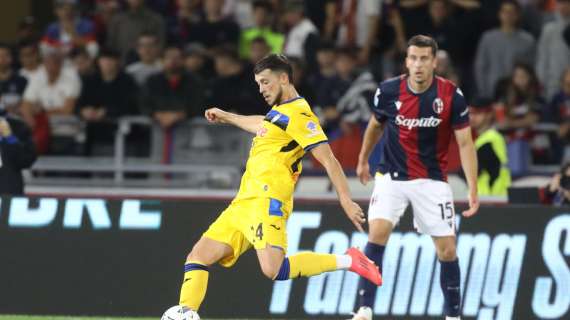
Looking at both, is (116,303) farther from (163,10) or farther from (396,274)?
(163,10)

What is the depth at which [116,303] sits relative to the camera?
443 inches

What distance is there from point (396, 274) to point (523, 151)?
13.6 ft

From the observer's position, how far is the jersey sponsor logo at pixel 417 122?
10.2 metres

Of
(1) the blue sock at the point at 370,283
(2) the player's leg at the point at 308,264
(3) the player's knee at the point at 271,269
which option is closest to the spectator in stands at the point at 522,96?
(1) the blue sock at the point at 370,283

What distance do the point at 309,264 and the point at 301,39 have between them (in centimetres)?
720

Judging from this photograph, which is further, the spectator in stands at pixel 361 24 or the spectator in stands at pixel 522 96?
the spectator in stands at pixel 361 24

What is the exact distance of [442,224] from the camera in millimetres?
10219

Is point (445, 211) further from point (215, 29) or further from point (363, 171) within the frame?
point (215, 29)

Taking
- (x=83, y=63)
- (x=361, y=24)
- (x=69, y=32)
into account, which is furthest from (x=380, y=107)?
(x=69, y=32)

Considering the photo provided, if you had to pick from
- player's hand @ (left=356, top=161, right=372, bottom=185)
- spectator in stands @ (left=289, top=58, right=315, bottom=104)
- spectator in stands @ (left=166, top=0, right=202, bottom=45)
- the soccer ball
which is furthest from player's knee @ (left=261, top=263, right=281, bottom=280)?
spectator in stands @ (left=166, top=0, right=202, bottom=45)

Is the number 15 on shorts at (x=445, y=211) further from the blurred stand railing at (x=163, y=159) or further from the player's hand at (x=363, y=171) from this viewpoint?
the blurred stand railing at (x=163, y=159)

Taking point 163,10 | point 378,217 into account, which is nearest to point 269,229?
point 378,217

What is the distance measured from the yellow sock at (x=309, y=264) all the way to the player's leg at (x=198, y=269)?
50 centimetres

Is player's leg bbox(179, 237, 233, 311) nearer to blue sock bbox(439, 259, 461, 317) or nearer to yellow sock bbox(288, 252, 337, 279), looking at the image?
yellow sock bbox(288, 252, 337, 279)
